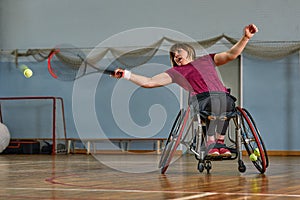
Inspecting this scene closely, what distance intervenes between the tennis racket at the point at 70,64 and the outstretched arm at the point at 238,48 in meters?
7.67

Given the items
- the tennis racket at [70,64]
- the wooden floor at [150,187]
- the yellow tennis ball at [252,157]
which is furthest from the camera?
the tennis racket at [70,64]

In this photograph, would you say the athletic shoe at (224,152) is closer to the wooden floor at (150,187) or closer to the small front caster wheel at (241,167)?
the wooden floor at (150,187)

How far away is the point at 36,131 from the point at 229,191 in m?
10.2

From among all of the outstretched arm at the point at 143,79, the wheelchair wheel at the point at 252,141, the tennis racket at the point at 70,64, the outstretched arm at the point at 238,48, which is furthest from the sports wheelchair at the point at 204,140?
A: the tennis racket at the point at 70,64

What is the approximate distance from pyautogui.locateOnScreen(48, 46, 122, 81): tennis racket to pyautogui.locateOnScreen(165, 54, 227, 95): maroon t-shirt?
7.59 metres

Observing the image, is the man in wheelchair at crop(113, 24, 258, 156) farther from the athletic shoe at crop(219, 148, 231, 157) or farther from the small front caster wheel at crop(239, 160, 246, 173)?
the small front caster wheel at crop(239, 160, 246, 173)

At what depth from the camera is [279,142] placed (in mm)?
12188

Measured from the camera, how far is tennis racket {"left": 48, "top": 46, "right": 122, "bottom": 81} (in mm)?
13266

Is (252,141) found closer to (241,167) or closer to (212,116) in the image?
(241,167)

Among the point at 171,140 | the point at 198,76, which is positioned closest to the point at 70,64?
the point at 171,140

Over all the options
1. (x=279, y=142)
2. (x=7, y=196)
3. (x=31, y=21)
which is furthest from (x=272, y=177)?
(x=31, y=21)

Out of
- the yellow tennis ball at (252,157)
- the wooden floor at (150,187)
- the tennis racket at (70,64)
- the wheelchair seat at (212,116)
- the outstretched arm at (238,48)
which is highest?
the tennis racket at (70,64)

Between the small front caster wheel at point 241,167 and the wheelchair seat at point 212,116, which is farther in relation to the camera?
the small front caster wheel at point 241,167

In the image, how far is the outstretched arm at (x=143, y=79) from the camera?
4860 millimetres
